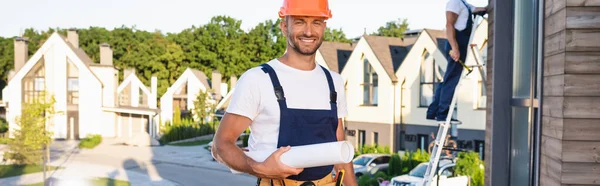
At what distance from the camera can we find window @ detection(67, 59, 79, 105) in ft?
144

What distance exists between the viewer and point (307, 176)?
3180mm

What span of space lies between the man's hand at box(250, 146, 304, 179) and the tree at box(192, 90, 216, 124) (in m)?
44.1

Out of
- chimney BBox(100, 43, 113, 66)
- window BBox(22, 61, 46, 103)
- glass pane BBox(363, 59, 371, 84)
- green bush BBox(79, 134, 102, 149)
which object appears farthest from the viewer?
chimney BBox(100, 43, 113, 66)

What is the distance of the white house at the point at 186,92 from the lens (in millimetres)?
49500

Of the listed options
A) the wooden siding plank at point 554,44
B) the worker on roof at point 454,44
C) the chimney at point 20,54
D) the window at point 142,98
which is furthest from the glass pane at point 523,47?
the window at point 142,98

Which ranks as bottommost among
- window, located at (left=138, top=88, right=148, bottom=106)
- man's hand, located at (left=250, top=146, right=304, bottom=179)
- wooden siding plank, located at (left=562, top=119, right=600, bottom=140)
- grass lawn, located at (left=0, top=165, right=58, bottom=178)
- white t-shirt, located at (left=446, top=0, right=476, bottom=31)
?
grass lawn, located at (left=0, top=165, right=58, bottom=178)

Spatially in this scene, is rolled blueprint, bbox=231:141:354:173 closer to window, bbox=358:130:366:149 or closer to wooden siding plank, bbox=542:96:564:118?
wooden siding plank, bbox=542:96:564:118

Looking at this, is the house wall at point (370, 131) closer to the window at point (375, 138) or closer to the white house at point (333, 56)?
the window at point (375, 138)

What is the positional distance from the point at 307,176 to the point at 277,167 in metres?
0.44

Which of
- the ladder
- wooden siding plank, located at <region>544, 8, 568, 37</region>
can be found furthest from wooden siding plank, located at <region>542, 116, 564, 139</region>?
the ladder

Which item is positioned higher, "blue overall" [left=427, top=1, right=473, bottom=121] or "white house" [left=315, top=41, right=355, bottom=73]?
"white house" [left=315, top=41, right=355, bottom=73]

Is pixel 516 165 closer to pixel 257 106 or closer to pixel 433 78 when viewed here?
pixel 257 106

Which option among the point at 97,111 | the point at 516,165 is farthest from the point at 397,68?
the point at 516,165

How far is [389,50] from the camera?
33969mm
